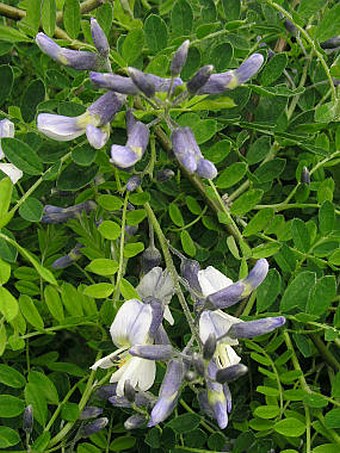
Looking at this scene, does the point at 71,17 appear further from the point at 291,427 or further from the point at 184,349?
the point at 291,427

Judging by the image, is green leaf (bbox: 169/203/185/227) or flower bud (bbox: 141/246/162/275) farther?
green leaf (bbox: 169/203/185/227)

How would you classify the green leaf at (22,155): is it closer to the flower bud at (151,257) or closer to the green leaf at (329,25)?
the flower bud at (151,257)

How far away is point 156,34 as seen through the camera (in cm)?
89

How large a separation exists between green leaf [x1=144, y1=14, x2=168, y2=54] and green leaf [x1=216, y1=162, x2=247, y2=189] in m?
0.16

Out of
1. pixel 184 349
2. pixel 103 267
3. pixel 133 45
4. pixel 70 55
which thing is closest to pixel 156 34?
pixel 133 45

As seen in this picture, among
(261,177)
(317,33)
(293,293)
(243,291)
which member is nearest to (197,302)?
(243,291)

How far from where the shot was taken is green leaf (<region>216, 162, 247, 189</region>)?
2.97 ft

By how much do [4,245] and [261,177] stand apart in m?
0.36

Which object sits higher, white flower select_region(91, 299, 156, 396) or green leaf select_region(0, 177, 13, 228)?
green leaf select_region(0, 177, 13, 228)

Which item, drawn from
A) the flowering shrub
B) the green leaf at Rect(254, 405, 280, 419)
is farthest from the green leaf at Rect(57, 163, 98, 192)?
the green leaf at Rect(254, 405, 280, 419)

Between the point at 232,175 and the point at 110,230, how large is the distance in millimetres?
175

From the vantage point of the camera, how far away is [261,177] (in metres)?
0.98

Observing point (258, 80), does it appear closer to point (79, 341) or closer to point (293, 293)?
point (293, 293)

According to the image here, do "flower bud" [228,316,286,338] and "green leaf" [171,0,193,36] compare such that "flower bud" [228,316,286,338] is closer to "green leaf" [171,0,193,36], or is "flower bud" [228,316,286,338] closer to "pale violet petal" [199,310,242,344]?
"pale violet petal" [199,310,242,344]
